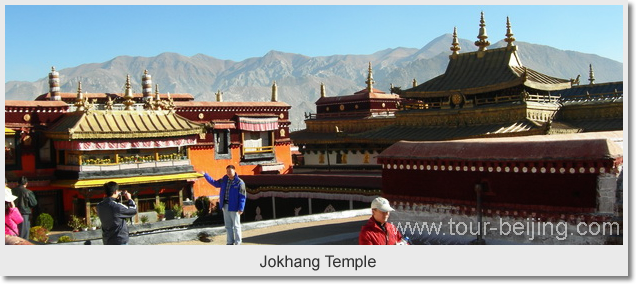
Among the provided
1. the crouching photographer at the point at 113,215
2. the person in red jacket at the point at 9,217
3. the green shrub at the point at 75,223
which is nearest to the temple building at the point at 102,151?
the green shrub at the point at 75,223

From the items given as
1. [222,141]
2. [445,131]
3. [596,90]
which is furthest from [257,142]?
[596,90]

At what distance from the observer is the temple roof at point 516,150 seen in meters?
11.4

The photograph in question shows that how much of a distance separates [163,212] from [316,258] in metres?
23.1

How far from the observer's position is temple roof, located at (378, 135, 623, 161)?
11.4 meters

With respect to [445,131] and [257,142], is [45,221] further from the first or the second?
[445,131]

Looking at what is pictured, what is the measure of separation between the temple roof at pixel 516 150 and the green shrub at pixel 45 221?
19193 millimetres

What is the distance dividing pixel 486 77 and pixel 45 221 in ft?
65.3

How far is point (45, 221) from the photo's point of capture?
28.6 m

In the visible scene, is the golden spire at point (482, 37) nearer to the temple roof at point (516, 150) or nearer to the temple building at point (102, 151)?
the temple building at point (102, 151)

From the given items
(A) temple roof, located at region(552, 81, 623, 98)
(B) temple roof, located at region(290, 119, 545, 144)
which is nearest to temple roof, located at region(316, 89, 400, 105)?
(B) temple roof, located at region(290, 119, 545, 144)

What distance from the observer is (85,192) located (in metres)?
30.0

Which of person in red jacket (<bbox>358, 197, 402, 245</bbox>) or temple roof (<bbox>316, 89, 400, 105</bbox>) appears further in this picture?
temple roof (<bbox>316, 89, 400, 105</bbox>)

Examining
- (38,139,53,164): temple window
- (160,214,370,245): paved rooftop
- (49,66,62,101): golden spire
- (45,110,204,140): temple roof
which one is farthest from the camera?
(49,66,62,101): golden spire

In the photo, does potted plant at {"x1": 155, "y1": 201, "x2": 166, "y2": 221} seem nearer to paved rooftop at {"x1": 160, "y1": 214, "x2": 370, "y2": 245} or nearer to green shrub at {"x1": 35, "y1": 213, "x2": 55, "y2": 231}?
green shrub at {"x1": 35, "y1": 213, "x2": 55, "y2": 231}
